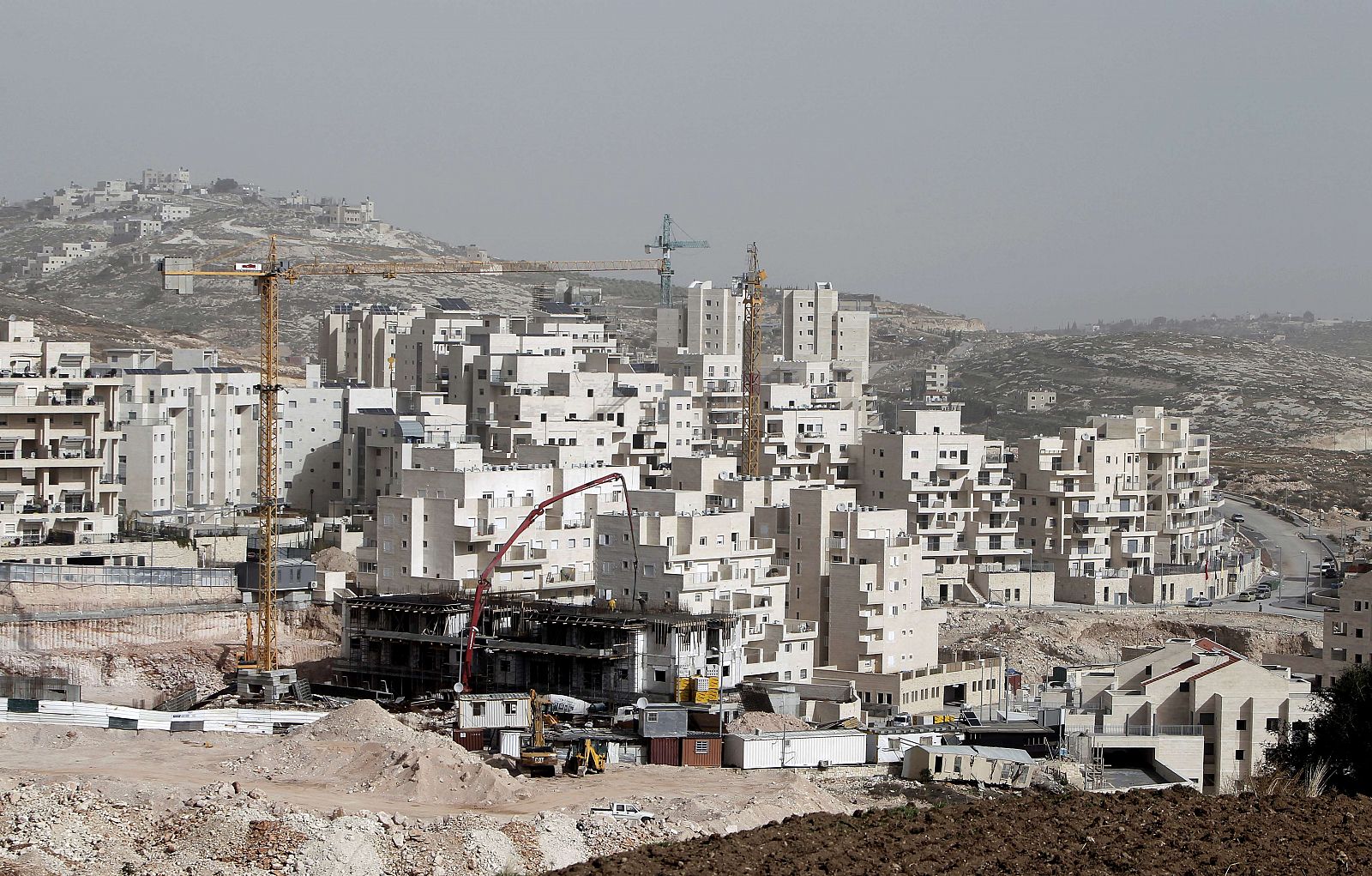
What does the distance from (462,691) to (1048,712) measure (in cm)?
1213

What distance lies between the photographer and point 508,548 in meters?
51.7

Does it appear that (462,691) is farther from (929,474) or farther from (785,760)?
(929,474)

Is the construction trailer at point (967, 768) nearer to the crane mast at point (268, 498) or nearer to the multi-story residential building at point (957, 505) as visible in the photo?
the crane mast at point (268, 498)

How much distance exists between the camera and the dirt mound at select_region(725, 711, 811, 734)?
40406 mm

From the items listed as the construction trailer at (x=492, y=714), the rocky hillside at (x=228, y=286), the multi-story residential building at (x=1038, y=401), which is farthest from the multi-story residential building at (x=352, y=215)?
the construction trailer at (x=492, y=714)

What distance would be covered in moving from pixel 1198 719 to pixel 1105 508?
89.4 ft

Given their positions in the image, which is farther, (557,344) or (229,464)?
(557,344)

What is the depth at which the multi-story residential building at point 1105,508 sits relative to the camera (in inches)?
2685

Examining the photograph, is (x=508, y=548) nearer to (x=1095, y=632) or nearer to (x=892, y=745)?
(x=892, y=745)

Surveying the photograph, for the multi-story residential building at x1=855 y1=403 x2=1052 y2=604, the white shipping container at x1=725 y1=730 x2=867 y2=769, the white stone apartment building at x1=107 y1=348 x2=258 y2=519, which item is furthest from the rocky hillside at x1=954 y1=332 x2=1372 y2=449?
the white shipping container at x1=725 y1=730 x2=867 y2=769

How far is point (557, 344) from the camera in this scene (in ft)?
260

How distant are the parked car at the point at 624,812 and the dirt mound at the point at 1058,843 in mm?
5019

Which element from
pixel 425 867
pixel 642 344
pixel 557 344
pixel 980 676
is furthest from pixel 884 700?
pixel 642 344

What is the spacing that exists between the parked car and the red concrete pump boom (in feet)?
41.8
